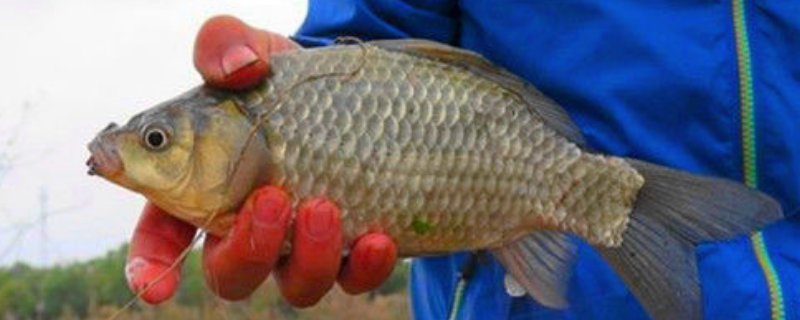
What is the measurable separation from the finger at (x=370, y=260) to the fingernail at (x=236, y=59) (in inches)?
9.3

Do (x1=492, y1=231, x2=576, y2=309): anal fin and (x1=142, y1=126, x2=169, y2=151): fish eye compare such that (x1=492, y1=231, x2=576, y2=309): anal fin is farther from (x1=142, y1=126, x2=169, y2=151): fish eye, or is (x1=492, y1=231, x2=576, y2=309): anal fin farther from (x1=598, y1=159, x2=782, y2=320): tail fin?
(x1=142, y1=126, x2=169, y2=151): fish eye

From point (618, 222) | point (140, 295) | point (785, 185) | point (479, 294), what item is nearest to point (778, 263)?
point (785, 185)

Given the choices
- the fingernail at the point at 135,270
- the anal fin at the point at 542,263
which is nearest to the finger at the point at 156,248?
the fingernail at the point at 135,270

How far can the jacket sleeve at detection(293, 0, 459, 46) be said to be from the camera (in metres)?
2.30

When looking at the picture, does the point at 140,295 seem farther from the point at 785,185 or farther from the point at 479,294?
the point at 785,185

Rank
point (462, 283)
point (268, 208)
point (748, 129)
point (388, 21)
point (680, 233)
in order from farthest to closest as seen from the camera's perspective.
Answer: point (388, 21), point (462, 283), point (748, 129), point (680, 233), point (268, 208)

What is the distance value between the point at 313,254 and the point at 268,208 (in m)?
0.10

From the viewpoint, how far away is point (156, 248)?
1999mm

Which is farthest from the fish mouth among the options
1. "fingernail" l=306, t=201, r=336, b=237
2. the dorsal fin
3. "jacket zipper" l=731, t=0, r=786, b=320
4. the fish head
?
"jacket zipper" l=731, t=0, r=786, b=320

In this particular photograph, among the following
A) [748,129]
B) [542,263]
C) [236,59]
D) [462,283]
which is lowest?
[462,283]

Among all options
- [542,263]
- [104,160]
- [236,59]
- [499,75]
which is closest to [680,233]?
[542,263]

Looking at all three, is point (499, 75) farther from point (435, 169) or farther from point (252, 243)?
point (252, 243)

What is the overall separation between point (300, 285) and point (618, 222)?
379 millimetres

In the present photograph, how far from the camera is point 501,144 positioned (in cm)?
199
